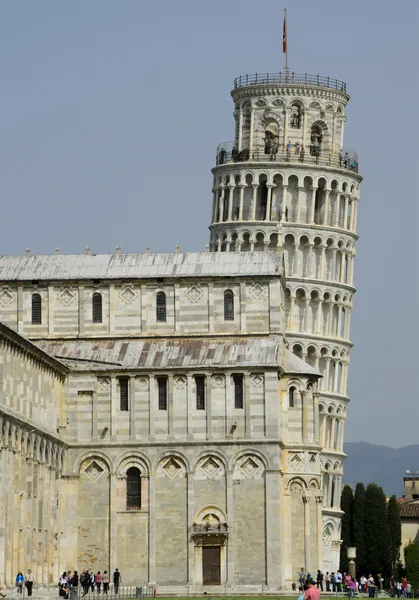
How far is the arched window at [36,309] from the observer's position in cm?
→ 11075

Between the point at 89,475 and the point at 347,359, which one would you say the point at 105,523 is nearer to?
the point at 89,475

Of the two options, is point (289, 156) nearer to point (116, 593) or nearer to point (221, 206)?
point (221, 206)

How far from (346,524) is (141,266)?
157 feet

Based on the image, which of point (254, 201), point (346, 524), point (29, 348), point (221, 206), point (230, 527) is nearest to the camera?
point (29, 348)

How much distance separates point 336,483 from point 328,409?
5639 mm

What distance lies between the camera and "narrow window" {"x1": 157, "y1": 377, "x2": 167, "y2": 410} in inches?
4190

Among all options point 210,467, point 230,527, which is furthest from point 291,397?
point 230,527

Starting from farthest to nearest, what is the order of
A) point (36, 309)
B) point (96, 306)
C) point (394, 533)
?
1. point (394, 533)
2. point (36, 309)
3. point (96, 306)

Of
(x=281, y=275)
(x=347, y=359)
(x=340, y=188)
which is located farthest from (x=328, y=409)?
(x=281, y=275)

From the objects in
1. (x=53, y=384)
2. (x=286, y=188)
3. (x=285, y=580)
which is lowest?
(x=285, y=580)

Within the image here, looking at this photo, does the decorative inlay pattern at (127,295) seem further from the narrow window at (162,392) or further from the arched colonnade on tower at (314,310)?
the arched colonnade on tower at (314,310)

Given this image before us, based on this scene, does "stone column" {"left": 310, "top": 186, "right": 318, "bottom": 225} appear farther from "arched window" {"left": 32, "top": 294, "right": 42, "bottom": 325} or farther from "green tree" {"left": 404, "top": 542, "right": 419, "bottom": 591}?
"arched window" {"left": 32, "top": 294, "right": 42, "bottom": 325}

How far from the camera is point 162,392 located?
107m

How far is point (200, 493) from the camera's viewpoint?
105188 millimetres
